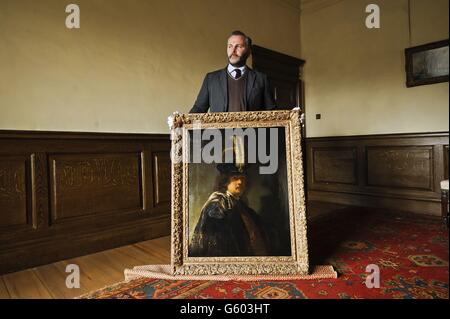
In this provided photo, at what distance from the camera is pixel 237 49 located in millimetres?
1868

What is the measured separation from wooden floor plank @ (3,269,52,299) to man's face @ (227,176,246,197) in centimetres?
119

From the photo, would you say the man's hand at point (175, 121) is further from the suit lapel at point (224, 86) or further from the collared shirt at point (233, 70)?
the collared shirt at point (233, 70)

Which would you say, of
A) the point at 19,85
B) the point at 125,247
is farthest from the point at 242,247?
the point at 19,85

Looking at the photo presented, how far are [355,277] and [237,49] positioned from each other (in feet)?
5.22

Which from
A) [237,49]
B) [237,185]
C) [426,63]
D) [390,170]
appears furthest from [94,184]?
[426,63]

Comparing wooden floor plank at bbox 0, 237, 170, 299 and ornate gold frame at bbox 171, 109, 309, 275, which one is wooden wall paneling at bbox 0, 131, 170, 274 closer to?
wooden floor plank at bbox 0, 237, 170, 299

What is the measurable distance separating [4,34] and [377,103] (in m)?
3.98

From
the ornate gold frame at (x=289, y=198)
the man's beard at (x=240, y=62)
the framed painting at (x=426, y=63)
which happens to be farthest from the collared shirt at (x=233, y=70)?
the framed painting at (x=426, y=63)

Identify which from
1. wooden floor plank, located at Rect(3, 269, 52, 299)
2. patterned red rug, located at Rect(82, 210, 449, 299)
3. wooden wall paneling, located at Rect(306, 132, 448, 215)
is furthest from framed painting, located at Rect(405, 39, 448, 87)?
wooden floor plank, located at Rect(3, 269, 52, 299)

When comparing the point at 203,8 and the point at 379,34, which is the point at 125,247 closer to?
the point at 203,8

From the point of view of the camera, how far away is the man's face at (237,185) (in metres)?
1.74

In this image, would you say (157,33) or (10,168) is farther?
(157,33)

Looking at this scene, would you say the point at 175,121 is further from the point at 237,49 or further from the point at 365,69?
the point at 365,69

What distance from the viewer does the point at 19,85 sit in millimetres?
2029
